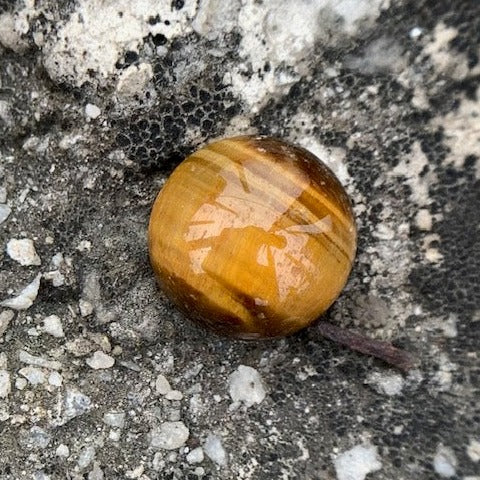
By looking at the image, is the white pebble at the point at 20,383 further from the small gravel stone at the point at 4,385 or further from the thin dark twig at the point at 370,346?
the thin dark twig at the point at 370,346

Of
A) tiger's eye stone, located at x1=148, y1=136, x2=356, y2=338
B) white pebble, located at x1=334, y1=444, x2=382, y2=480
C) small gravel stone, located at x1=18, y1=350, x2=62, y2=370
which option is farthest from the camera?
small gravel stone, located at x1=18, y1=350, x2=62, y2=370

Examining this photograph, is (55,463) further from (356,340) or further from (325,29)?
(325,29)

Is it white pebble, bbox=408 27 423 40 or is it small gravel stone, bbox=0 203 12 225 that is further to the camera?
small gravel stone, bbox=0 203 12 225

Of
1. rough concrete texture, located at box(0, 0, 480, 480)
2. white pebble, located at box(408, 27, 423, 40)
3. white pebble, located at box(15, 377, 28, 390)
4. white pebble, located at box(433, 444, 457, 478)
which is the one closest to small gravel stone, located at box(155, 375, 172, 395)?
rough concrete texture, located at box(0, 0, 480, 480)

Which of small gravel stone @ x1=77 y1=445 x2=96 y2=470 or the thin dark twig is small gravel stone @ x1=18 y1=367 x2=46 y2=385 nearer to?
small gravel stone @ x1=77 y1=445 x2=96 y2=470

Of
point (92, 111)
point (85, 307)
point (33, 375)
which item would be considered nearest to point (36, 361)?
point (33, 375)
